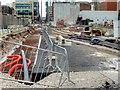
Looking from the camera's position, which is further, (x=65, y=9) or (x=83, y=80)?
(x=65, y=9)

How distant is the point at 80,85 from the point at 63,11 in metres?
59.9

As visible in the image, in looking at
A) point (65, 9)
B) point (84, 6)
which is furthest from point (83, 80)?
point (84, 6)

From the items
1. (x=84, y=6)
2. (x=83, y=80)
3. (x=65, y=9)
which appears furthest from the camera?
(x=84, y=6)

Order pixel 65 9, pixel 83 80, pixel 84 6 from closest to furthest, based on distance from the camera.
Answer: pixel 83 80 < pixel 65 9 < pixel 84 6

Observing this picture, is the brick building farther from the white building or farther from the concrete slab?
the concrete slab

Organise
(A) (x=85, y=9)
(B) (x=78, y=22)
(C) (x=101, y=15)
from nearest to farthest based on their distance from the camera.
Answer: (C) (x=101, y=15) → (A) (x=85, y=9) → (B) (x=78, y=22)

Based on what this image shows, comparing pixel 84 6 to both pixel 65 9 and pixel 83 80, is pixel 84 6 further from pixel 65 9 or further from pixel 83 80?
pixel 83 80

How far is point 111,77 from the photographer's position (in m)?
5.90

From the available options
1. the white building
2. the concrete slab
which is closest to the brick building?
the white building

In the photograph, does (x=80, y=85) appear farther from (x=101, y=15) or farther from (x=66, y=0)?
(x=101, y=15)

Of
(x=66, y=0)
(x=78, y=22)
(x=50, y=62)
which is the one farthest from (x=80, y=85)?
(x=78, y=22)

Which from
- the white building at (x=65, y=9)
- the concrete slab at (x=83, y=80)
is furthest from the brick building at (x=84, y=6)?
the concrete slab at (x=83, y=80)

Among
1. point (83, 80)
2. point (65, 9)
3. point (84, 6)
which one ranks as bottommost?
point (83, 80)

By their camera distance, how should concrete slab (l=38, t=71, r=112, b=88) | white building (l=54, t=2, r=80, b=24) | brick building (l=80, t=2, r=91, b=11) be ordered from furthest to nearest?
1. brick building (l=80, t=2, r=91, b=11)
2. white building (l=54, t=2, r=80, b=24)
3. concrete slab (l=38, t=71, r=112, b=88)
